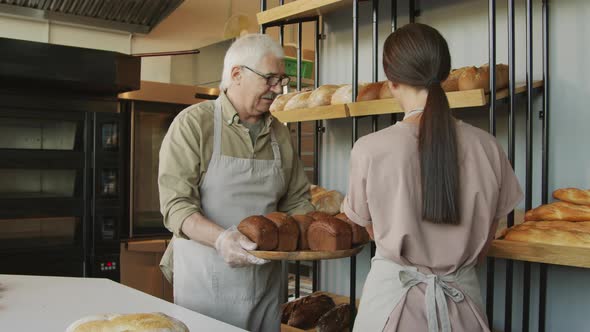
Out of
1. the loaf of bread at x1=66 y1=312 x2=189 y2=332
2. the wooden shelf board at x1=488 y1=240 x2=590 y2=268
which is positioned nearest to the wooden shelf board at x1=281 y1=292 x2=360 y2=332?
the wooden shelf board at x1=488 y1=240 x2=590 y2=268

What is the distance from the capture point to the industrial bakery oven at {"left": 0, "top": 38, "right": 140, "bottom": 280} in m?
2.96

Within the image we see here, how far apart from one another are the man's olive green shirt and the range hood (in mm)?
2405

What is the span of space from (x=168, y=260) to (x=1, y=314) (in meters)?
0.68

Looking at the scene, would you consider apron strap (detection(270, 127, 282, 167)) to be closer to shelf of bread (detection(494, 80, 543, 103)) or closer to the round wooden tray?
the round wooden tray

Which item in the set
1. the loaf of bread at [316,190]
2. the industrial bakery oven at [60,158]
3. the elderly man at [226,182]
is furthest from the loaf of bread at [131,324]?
the industrial bakery oven at [60,158]

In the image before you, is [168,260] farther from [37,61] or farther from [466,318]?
[37,61]

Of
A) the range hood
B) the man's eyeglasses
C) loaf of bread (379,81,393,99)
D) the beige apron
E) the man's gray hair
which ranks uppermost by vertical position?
the range hood

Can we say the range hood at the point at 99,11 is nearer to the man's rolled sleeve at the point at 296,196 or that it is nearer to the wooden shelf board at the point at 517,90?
the man's rolled sleeve at the point at 296,196

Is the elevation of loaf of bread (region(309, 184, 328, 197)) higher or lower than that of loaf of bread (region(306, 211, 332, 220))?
higher

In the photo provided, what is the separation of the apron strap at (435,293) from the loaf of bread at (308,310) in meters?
1.17

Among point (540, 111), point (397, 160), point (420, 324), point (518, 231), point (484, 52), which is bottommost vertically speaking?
point (420, 324)

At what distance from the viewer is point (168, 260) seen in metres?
1.94

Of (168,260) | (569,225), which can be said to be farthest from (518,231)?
(168,260)

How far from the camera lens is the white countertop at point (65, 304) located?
1235 millimetres
